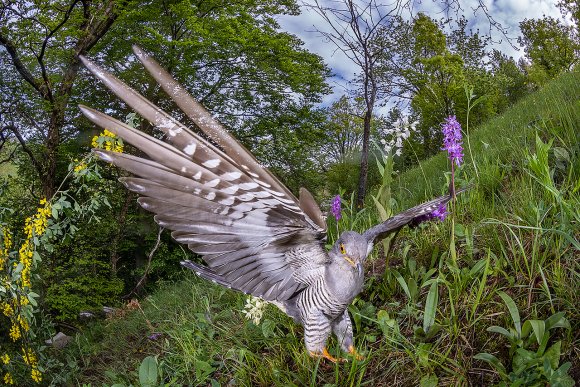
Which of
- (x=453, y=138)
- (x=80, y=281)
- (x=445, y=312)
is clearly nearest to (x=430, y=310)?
(x=445, y=312)

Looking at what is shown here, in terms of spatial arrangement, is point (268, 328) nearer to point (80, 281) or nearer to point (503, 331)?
point (503, 331)

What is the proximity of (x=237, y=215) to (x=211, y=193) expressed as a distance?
11cm

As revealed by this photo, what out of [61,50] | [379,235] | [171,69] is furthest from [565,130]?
[171,69]

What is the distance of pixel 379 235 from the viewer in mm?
1452

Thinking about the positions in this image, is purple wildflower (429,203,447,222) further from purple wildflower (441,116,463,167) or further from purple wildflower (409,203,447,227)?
purple wildflower (441,116,463,167)

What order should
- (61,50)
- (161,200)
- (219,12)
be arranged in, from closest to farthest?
(161,200) → (61,50) → (219,12)

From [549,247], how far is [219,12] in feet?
36.1

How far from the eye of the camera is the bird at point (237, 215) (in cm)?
116

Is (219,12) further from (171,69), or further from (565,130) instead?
(565,130)

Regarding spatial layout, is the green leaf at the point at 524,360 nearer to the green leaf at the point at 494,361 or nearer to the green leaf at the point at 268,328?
the green leaf at the point at 494,361

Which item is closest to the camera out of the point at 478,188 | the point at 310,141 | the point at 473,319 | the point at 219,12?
the point at 473,319

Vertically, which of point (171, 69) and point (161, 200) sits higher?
point (171, 69)

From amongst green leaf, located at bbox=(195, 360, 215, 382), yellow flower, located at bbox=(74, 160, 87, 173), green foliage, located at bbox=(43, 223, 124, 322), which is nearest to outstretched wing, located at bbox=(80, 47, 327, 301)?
green leaf, located at bbox=(195, 360, 215, 382)

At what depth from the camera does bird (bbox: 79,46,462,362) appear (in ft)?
3.82
